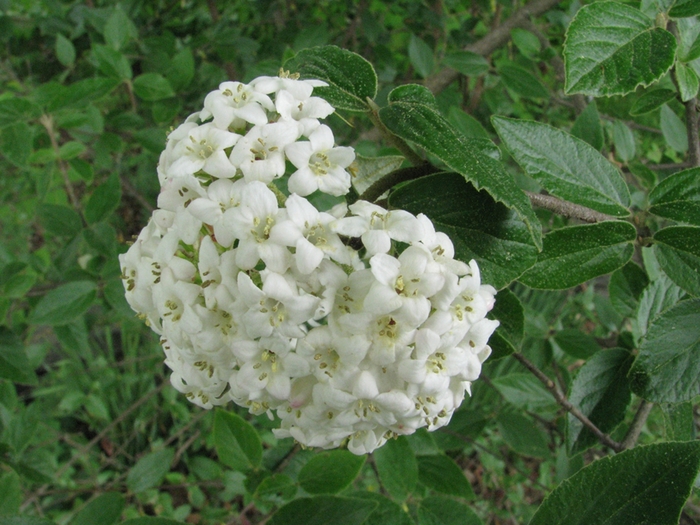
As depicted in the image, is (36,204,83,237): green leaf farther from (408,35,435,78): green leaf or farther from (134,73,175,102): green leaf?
(408,35,435,78): green leaf

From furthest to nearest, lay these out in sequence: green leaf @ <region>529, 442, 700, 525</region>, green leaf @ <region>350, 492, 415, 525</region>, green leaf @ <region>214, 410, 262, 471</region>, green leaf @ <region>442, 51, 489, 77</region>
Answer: green leaf @ <region>442, 51, 489, 77</region> → green leaf @ <region>214, 410, 262, 471</region> → green leaf @ <region>350, 492, 415, 525</region> → green leaf @ <region>529, 442, 700, 525</region>

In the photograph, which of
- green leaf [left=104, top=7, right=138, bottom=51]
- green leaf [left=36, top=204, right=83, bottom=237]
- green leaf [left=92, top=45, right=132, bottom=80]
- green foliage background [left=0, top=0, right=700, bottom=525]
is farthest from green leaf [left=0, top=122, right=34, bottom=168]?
green leaf [left=104, top=7, right=138, bottom=51]

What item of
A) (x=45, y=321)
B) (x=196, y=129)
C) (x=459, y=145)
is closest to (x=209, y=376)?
(x=196, y=129)

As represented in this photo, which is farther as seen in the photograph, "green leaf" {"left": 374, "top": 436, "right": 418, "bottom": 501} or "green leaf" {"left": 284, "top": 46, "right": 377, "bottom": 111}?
"green leaf" {"left": 374, "top": 436, "right": 418, "bottom": 501}

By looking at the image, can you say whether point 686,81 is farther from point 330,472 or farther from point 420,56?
point 420,56

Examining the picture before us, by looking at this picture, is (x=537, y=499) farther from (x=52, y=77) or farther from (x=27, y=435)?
(x=52, y=77)

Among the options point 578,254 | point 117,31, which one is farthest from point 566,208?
point 117,31

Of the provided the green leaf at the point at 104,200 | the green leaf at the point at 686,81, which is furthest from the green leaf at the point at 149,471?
the green leaf at the point at 686,81
